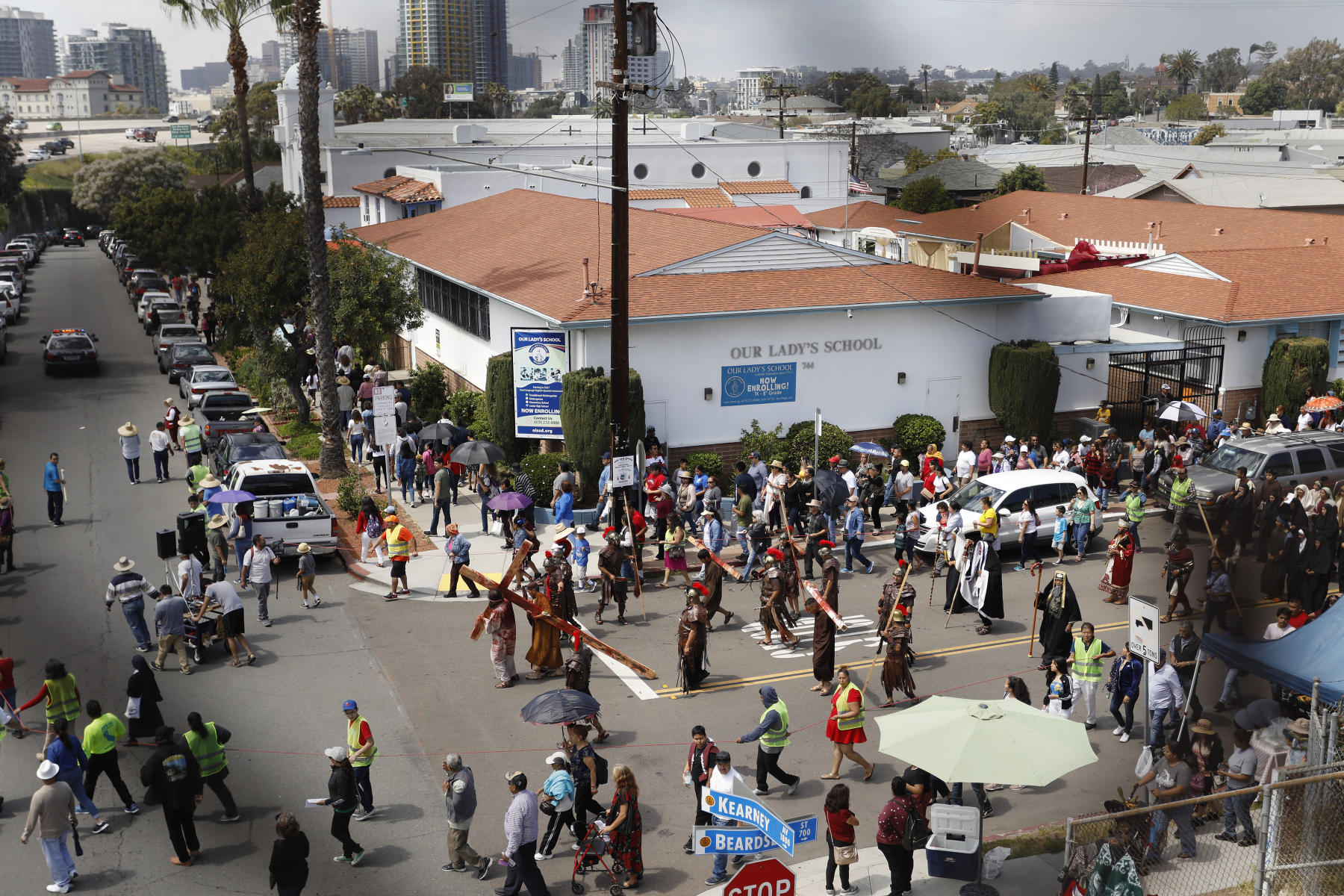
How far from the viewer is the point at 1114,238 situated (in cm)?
4619

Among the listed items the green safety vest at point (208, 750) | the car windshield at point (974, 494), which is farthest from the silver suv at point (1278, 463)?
the green safety vest at point (208, 750)

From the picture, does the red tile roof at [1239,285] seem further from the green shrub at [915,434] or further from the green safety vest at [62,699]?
the green safety vest at [62,699]

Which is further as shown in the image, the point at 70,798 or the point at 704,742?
the point at 704,742

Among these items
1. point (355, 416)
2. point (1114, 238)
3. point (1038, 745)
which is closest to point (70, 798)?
point (1038, 745)

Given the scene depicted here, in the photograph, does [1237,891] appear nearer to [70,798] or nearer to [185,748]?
[185,748]

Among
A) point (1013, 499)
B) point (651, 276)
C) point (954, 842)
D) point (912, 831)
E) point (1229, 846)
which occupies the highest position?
point (651, 276)

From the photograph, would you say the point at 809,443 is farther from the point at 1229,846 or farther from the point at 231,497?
the point at 1229,846

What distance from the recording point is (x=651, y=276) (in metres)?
26.5

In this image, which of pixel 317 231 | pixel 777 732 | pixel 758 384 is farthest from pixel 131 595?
pixel 758 384

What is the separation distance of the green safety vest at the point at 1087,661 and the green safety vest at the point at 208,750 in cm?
1015

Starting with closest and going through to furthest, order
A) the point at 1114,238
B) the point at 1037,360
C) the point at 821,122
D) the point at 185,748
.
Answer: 1. the point at 185,748
2. the point at 1037,360
3. the point at 1114,238
4. the point at 821,122

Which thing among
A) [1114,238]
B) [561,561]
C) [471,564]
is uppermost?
[1114,238]

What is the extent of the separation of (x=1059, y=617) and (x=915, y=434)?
11261 mm

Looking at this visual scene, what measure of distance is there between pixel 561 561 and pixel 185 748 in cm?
658
